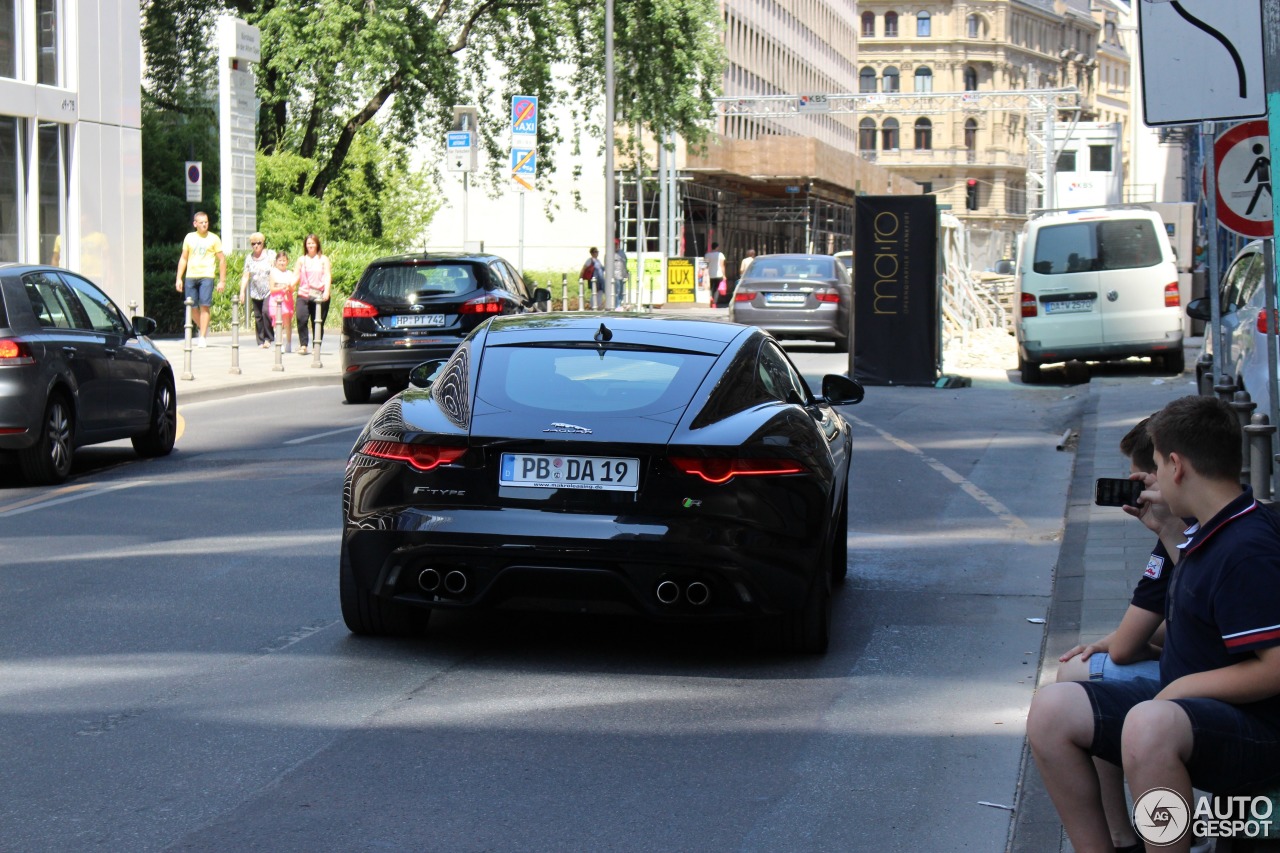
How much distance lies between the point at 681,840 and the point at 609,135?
36.3m

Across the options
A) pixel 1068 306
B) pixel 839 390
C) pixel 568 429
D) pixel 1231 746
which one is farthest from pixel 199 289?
pixel 1231 746

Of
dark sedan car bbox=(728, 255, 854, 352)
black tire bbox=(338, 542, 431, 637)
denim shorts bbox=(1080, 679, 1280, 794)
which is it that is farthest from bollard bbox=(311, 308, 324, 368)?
denim shorts bbox=(1080, 679, 1280, 794)

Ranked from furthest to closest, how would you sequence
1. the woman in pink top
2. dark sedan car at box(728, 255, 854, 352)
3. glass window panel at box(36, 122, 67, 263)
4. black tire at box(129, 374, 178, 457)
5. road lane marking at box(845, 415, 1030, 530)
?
dark sedan car at box(728, 255, 854, 352)
glass window panel at box(36, 122, 67, 263)
the woman in pink top
black tire at box(129, 374, 178, 457)
road lane marking at box(845, 415, 1030, 530)

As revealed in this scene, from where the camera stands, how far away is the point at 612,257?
42594 mm

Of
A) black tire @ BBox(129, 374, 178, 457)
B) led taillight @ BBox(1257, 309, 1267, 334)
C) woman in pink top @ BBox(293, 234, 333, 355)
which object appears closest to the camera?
led taillight @ BBox(1257, 309, 1267, 334)

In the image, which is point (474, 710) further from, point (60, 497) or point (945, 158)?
point (945, 158)

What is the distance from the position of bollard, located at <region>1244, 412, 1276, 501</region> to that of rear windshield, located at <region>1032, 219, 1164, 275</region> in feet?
43.1

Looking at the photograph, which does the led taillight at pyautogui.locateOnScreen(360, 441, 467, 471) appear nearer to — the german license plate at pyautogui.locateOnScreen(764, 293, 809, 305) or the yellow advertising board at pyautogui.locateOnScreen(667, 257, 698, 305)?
the german license plate at pyautogui.locateOnScreen(764, 293, 809, 305)

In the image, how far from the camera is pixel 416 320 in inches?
775

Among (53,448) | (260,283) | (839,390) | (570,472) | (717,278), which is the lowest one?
(53,448)

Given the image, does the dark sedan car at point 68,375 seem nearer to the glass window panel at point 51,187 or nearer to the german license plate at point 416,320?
the german license plate at point 416,320

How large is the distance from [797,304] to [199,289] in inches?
357

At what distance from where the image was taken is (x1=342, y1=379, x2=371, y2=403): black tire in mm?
19688

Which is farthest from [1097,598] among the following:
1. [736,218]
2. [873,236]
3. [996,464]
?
[736,218]
